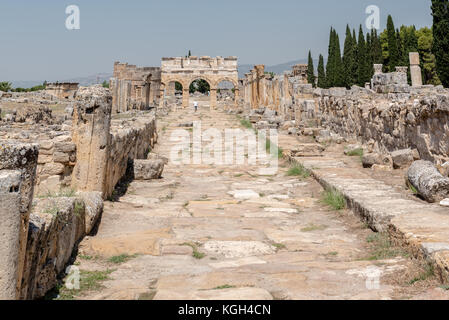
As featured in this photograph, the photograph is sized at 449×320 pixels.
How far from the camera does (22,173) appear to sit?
2.65 meters

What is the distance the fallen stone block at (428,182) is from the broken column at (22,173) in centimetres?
454

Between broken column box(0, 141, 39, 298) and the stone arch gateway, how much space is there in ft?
115

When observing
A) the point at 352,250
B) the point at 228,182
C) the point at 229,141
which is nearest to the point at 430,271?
the point at 352,250

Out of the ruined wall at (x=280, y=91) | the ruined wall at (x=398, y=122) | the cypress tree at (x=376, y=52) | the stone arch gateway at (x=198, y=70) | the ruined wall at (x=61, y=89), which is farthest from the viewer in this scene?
the ruined wall at (x=61, y=89)

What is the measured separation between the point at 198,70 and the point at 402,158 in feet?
103

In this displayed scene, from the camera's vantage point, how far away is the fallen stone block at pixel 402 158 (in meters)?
7.93

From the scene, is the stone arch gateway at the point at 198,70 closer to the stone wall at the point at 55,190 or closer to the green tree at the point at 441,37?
the green tree at the point at 441,37

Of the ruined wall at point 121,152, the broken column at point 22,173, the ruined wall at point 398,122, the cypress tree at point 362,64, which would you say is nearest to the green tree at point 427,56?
the cypress tree at point 362,64

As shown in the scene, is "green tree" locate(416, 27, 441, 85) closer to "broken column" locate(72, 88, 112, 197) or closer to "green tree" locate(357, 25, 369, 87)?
"green tree" locate(357, 25, 369, 87)

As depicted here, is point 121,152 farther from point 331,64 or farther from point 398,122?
point 331,64

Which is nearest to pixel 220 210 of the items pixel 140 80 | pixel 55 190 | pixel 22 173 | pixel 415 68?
pixel 55 190
